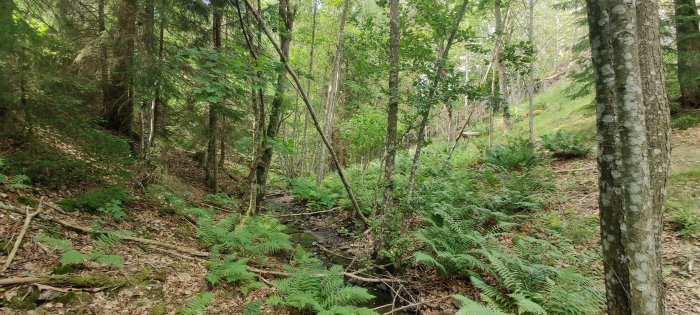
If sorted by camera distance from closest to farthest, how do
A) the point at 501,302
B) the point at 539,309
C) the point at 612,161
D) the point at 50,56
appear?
the point at 612,161, the point at 539,309, the point at 501,302, the point at 50,56

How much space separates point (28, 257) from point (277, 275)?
3.12 meters

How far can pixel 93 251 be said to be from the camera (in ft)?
13.9

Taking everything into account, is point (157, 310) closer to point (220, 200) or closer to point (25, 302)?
point (25, 302)

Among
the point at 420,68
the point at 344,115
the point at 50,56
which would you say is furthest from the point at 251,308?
the point at 344,115

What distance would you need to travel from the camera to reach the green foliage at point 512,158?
10.2 metres

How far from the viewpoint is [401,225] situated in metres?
6.66

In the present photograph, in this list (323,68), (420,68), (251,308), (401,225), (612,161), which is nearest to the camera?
(612,161)

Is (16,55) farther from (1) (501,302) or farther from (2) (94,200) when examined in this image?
(1) (501,302)

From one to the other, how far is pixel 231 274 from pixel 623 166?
4.68 metres

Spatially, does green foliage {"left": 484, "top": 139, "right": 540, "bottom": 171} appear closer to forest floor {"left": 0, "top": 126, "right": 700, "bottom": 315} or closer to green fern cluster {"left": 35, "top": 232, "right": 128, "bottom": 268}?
forest floor {"left": 0, "top": 126, "right": 700, "bottom": 315}

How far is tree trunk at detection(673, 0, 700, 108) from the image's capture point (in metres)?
9.24

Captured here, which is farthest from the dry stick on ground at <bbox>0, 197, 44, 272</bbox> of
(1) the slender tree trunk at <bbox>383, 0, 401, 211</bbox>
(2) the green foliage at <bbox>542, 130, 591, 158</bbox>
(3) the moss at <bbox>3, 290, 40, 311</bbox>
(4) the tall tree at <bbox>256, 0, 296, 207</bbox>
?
(2) the green foliage at <bbox>542, 130, 591, 158</bbox>

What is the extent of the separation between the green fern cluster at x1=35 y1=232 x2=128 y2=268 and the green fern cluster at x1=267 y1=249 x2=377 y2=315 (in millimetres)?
2017

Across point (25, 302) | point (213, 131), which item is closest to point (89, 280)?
point (25, 302)
